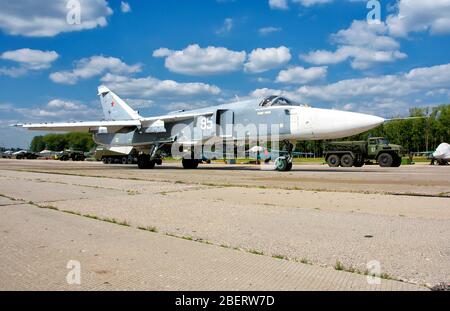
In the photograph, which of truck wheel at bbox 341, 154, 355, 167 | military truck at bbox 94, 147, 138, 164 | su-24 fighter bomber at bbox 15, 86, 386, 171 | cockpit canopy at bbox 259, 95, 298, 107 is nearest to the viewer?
su-24 fighter bomber at bbox 15, 86, 386, 171

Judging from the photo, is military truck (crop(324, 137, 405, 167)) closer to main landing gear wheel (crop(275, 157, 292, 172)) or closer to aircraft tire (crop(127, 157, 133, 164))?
main landing gear wheel (crop(275, 157, 292, 172))

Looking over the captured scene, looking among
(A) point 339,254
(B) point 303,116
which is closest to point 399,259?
(A) point 339,254

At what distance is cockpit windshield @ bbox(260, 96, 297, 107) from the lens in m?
16.5

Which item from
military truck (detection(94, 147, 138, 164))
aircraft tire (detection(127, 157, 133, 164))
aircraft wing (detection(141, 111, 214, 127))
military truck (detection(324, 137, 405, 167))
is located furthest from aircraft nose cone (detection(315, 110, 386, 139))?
aircraft tire (detection(127, 157, 133, 164))

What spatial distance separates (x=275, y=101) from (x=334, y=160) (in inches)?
398

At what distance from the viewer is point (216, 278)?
279cm

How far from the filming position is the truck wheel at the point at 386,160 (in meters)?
24.0

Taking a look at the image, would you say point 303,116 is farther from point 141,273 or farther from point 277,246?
point 141,273

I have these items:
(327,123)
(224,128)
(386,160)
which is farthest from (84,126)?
(386,160)

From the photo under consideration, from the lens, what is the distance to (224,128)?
18.1m

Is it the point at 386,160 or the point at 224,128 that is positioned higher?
the point at 224,128

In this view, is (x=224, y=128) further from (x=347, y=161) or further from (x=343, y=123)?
(x=347, y=161)

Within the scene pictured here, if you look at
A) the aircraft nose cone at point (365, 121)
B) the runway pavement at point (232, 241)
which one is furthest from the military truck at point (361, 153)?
the runway pavement at point (232, 241)

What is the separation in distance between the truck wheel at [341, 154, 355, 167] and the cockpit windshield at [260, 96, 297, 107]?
373 inches
